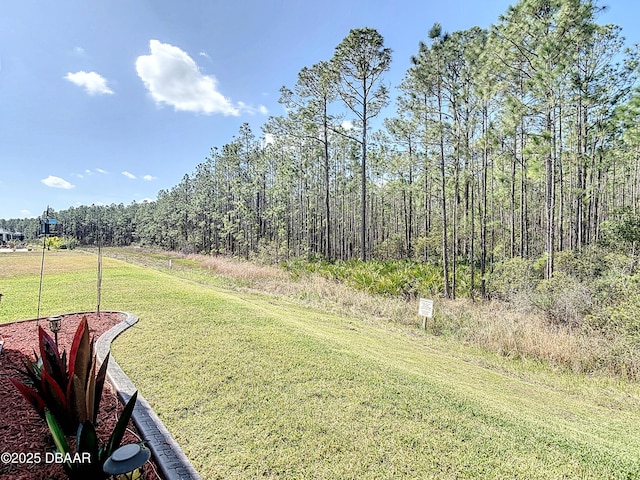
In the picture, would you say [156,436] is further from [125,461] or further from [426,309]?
[426,309]

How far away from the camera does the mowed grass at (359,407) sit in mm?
2480

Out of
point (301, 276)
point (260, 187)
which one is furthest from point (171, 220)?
point (301, 276)

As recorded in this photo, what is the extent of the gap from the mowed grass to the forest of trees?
332cm

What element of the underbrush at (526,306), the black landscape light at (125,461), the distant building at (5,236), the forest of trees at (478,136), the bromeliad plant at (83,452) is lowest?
the underbrush at (526,306)

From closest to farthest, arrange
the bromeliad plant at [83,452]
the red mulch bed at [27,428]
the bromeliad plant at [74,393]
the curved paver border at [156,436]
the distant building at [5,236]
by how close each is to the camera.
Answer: the bromeliad plant at [83,452]
the red mulch bed at [27,428]
the curved paver border at [156,436]
the bromeliad plant at [74,393]
the distant building at [5,236]

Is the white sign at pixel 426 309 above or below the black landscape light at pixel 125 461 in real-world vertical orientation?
below

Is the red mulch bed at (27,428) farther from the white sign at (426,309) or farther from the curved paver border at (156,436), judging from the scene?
the white sign at (426,309)

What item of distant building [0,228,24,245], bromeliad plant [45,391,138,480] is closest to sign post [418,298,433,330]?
bromeliad plant [45,391,138,480]

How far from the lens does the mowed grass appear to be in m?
2.48

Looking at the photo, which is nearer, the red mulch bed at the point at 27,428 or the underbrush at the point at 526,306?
the red mulch bed at the point at 27,428

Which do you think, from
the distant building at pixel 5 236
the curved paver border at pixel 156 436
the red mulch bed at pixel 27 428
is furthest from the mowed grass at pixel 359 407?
the distant building at pixel 5 236

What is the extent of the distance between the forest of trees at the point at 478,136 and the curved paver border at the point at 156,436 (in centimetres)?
332

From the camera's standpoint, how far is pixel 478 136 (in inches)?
539

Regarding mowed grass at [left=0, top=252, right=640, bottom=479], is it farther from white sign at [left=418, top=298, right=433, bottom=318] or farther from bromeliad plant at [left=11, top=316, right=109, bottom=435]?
white sign at [left=418, top=298, right=433, bottom=318]
